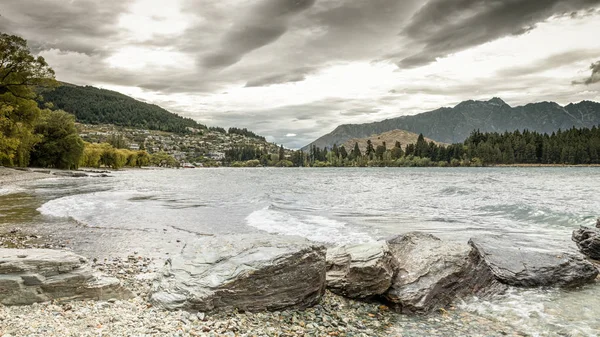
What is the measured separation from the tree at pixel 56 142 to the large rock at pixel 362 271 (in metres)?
98.1

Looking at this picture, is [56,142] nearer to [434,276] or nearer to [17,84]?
[17,84]

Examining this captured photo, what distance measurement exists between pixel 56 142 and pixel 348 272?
101516 millimetres

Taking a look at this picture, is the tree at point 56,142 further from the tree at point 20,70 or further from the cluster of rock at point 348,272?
the cluster of rock at point 348,272

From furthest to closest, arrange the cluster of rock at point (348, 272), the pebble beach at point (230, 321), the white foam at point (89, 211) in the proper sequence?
the white foam at point (89, 211), the cluster of rock at point (348, 272), the pebble beach at point (230, 321)

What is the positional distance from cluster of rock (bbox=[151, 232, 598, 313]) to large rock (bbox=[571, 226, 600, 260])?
2980mm

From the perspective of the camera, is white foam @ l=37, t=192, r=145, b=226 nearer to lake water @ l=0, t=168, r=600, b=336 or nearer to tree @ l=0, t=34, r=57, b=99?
lake water @ l=0, t=168, r=600, b=336

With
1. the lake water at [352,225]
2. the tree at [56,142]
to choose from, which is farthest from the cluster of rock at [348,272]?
the tree at [56,142]

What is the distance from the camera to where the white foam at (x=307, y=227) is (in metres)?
16.4

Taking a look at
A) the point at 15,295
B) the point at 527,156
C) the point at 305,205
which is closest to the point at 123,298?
the point at 15,295

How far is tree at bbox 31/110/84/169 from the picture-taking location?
87.4m

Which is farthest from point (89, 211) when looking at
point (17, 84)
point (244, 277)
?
point (17, 84)

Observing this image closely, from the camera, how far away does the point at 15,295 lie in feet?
23.1

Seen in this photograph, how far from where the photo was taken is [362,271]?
8828mm

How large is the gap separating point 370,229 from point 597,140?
8344 inches
